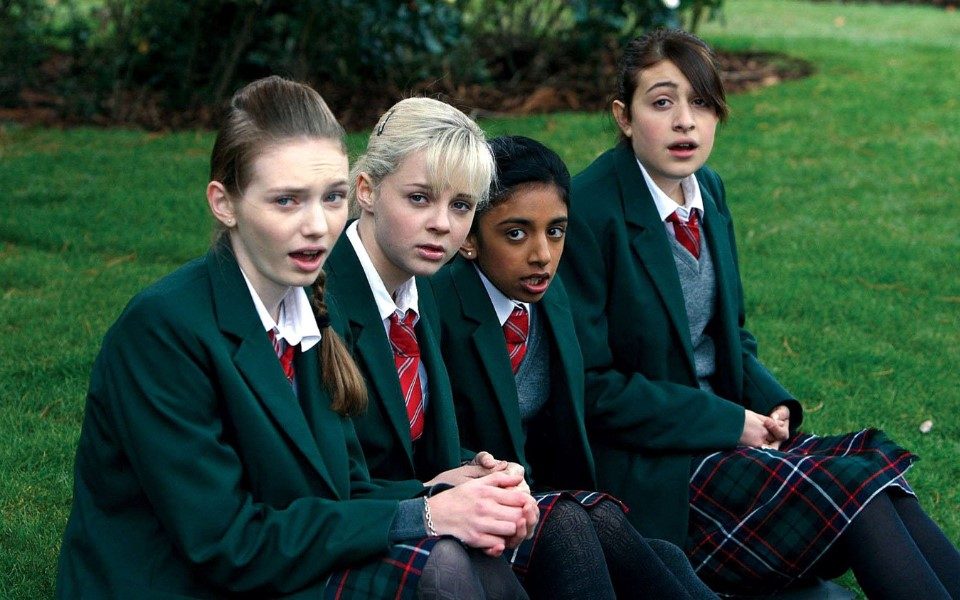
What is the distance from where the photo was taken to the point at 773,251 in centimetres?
663

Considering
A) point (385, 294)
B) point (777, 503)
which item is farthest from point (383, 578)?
point (777, 503)

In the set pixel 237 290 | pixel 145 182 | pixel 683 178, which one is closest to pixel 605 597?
pixel 237 290

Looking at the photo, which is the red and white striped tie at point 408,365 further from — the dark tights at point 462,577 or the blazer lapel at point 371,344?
the dark tights at point 462,577

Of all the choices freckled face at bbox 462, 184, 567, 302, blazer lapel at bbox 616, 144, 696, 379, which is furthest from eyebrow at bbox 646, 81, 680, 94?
freckled face at bbox 462, 184, 567, 302

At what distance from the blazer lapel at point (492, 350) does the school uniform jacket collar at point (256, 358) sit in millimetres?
736

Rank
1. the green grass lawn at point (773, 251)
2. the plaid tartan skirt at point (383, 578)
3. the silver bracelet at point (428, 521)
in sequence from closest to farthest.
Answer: the plaid tartan skirt at point (383, 578) → the silver bracelet at point (428, 521) → the green grass lawn at point (773, 251)

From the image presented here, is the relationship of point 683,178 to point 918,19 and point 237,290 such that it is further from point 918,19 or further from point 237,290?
point 918,19

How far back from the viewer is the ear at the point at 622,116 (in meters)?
3.92

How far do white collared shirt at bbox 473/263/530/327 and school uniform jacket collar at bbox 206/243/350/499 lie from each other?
0.85 meters

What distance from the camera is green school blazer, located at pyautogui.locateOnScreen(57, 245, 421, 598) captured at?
8.27 feet

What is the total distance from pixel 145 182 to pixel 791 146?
3915 mm

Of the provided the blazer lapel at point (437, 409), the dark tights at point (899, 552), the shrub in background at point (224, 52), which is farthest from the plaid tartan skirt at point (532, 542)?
the shrub in background at point (224, 52)

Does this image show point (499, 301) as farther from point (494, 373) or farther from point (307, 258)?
point (307, 258)

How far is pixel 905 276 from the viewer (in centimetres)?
632
